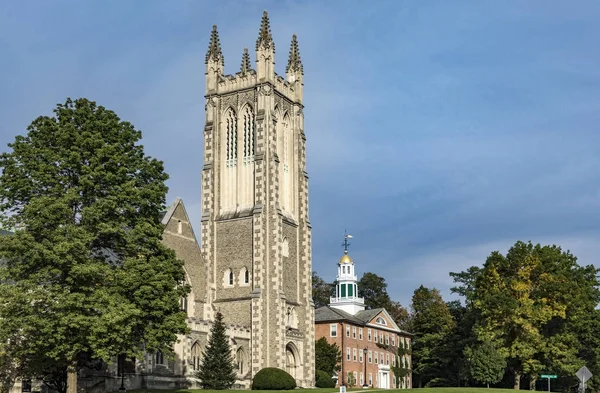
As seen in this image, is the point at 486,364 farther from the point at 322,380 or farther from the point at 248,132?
the point at 248,132

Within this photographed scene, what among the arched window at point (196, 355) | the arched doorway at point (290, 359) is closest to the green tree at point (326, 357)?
the arched doorway at point (290, 359)

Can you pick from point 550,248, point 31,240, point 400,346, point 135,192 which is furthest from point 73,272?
point 400,346

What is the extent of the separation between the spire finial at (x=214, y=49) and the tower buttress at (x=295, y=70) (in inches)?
245

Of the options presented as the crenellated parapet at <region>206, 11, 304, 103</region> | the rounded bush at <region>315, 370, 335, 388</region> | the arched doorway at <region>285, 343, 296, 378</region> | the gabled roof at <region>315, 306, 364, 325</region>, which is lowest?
the rounded bush at <region>315, 370, 335, 388</region>

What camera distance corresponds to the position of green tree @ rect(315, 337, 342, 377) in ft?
255

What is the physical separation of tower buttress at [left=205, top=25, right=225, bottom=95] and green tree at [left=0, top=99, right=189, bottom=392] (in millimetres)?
31689

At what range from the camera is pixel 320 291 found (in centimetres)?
11838

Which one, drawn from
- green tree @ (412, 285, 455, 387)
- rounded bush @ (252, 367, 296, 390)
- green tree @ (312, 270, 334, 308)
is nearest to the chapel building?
rounded bush @ (252, 367, 296, 390)

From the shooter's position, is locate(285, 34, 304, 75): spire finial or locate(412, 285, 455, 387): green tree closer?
locate(285, 34, 304, 75): spire finial

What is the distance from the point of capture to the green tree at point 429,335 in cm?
8750

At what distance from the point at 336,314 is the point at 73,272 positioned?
56.8 m

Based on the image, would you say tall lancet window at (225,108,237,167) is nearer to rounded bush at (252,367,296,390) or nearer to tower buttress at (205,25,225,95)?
tower buttress at (205,25,225,95)

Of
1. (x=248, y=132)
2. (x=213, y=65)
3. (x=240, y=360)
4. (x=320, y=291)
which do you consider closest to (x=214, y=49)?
(x=213, y=65)

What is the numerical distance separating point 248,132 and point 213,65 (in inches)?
289
